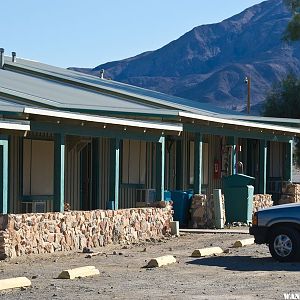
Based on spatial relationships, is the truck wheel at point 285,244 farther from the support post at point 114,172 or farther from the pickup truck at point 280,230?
the support post at point 114,172

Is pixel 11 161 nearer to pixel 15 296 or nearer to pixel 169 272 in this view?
pixel 169 272

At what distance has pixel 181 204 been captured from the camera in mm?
27047

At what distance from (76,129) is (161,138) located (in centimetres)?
371

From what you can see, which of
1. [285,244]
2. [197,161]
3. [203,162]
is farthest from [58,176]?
[203,162]

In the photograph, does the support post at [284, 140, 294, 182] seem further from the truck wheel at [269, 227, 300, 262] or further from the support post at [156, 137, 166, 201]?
the truck wheel at [269, 227, 300, 262]

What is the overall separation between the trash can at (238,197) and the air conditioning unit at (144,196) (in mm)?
2162

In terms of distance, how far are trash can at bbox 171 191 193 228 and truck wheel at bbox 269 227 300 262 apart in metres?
8.73

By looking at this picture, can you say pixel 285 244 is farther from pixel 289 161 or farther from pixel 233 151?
pixel 289 161

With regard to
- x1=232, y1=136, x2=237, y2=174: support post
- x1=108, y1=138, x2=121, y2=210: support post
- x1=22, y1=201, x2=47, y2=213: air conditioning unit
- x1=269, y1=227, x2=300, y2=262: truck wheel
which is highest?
x1=232, y1=136, x2=237, y2=174: support post

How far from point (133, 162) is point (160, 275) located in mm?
11415

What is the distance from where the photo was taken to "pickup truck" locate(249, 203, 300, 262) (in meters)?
18.2

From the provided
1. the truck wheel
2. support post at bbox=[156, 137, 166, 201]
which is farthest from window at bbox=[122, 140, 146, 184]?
the truck wheel

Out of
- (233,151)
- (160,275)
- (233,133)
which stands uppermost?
(233,133)

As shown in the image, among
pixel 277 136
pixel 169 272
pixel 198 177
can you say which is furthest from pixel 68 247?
pixel 277 136
